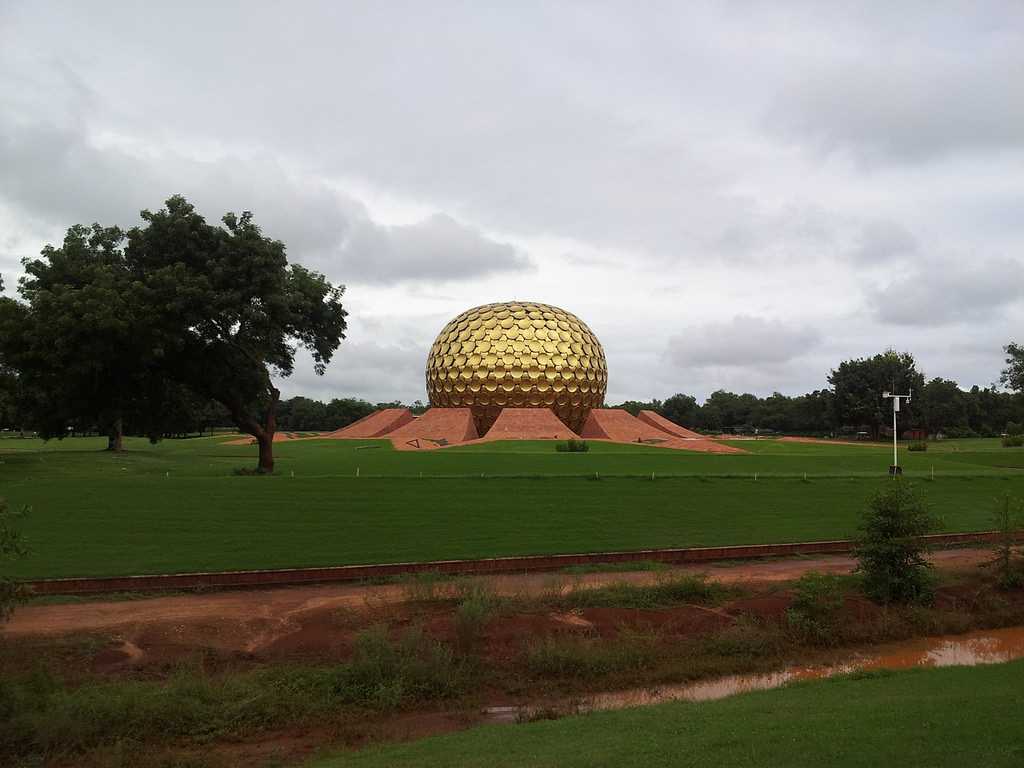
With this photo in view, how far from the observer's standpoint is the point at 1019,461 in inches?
1358

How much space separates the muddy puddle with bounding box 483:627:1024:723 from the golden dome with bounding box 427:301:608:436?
32.2 meters

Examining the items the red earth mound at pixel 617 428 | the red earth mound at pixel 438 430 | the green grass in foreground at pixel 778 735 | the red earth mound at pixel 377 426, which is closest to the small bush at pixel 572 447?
the red earth mound at pixel 438 430

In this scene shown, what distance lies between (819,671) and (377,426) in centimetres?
3833

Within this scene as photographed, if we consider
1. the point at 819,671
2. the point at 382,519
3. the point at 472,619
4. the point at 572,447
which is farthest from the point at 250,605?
the point at 572,447

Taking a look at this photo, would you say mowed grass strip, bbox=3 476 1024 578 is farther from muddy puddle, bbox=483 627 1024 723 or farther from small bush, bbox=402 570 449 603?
muddy puddle, bbox=483 627 1024 723

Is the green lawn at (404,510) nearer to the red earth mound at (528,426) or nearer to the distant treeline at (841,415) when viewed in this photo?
the red earth mound at (528,426)

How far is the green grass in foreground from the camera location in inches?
259

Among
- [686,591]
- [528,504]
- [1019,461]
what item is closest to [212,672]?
[686,591]

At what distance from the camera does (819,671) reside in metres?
11.2

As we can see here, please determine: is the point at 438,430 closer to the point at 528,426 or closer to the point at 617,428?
the point at 528,426

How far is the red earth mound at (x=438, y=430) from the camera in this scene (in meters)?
39.9

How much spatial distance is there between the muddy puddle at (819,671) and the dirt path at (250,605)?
280 centimetres

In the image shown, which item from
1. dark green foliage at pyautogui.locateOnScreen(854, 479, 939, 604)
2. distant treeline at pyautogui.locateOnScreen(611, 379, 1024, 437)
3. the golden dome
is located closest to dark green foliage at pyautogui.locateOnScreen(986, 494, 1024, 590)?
dark green foliage at pyautogui.locateOnScreen(854, 479, 939, 604)

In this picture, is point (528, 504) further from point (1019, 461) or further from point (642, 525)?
point (1019, 461)
